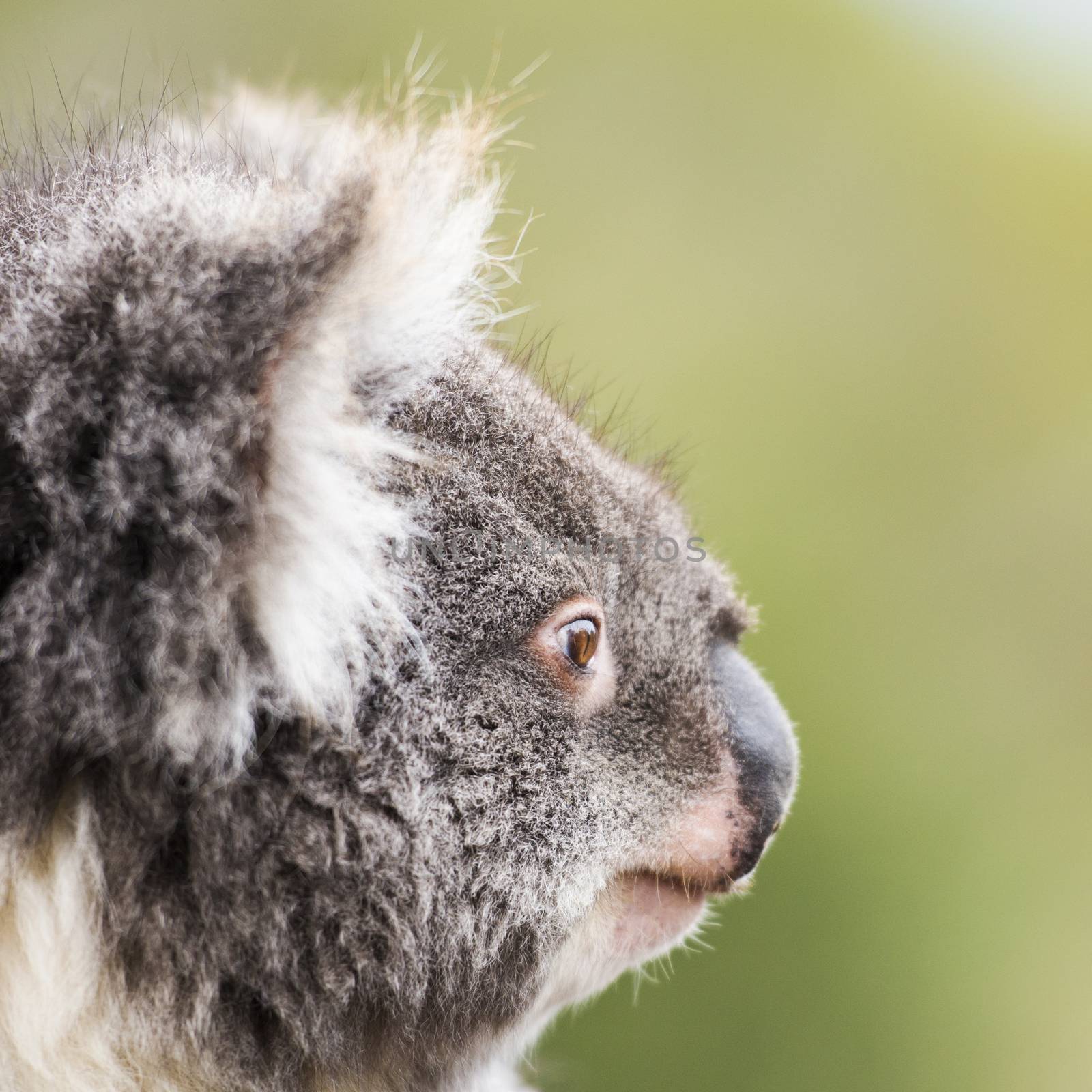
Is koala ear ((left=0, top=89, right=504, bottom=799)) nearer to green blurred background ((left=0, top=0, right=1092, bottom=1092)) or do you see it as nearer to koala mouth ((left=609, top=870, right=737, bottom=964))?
koala mouth ((left=609, top=870, right=737, bottom=964))

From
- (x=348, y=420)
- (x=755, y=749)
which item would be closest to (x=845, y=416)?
(x=755, y=749)

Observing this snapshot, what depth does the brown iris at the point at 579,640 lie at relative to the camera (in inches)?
→ 44.3

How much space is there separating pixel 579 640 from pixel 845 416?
358 centimetres

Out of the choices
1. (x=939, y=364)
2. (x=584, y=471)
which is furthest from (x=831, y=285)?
(x=584, y=471)

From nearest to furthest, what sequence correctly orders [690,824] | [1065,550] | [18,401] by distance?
[18,401] → [690,824] → [1065,550]

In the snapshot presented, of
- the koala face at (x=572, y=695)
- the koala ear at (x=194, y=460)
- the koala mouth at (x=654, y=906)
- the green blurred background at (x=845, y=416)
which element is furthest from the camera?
the green blurred background at (x=845, y=416)

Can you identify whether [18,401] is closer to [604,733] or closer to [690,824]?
[604,733]

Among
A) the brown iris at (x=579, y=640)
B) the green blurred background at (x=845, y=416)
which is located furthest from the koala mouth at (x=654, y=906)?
the green blurred background at (x=845, y=416)

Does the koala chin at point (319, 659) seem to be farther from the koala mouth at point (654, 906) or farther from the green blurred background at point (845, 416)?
the green blurred background at point (845, 416)

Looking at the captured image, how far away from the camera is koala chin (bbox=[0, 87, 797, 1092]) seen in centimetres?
83

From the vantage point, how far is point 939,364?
4.57m

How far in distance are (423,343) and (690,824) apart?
25.0 inches

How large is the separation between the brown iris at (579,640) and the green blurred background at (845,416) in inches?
63.3

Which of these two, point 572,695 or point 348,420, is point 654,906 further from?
point 348,420
